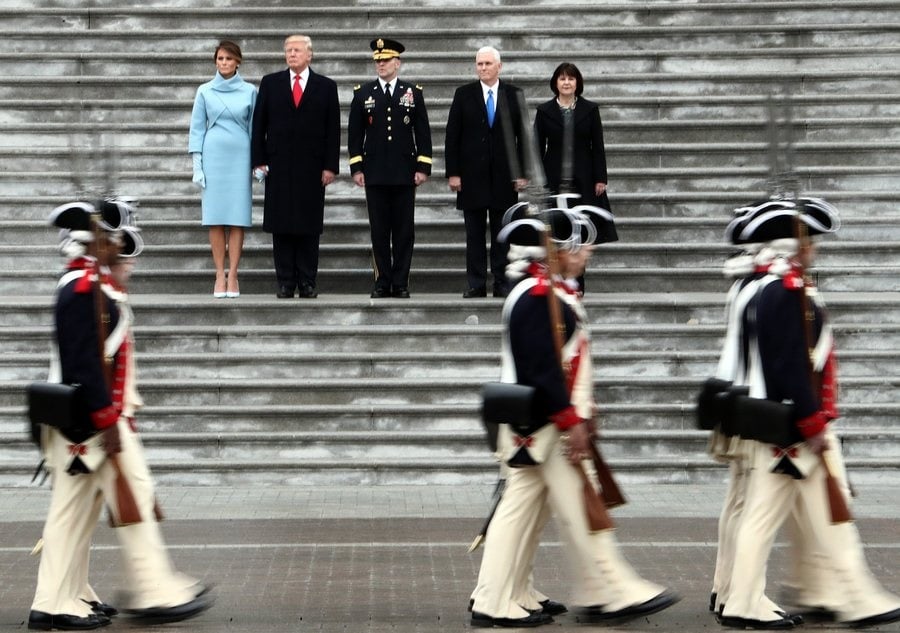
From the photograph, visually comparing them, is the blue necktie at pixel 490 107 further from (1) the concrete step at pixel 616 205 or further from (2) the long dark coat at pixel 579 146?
Result: (1) the concrete step at pixel 616 205

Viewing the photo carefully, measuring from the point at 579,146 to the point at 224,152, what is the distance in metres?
2.96

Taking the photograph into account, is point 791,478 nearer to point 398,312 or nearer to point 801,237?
point 801,237

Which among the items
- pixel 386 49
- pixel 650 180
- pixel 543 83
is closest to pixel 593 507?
pixel 386 49

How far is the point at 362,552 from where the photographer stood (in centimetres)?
1045

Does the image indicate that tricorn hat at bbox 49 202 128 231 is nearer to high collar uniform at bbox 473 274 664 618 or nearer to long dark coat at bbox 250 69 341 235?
high collar uniform at bbox 473 274 664 618

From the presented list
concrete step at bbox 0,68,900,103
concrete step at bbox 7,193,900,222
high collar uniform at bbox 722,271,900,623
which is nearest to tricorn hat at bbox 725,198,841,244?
high collar uniform at bbox 722,271,900,623

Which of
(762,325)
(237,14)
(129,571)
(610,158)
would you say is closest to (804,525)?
(762,325)

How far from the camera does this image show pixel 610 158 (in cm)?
1648

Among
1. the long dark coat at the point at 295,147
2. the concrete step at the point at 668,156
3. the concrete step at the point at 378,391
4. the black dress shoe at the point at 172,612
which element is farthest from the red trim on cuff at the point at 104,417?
the concrete step at the point at 668,156

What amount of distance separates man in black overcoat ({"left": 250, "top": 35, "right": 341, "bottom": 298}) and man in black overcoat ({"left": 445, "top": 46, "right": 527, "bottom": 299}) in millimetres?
1036

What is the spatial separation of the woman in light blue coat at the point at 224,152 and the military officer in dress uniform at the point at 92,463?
Result: 6.23m

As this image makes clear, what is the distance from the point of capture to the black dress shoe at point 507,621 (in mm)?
8383

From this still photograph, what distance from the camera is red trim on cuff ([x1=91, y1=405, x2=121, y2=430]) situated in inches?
325

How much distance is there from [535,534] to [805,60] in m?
10.1
